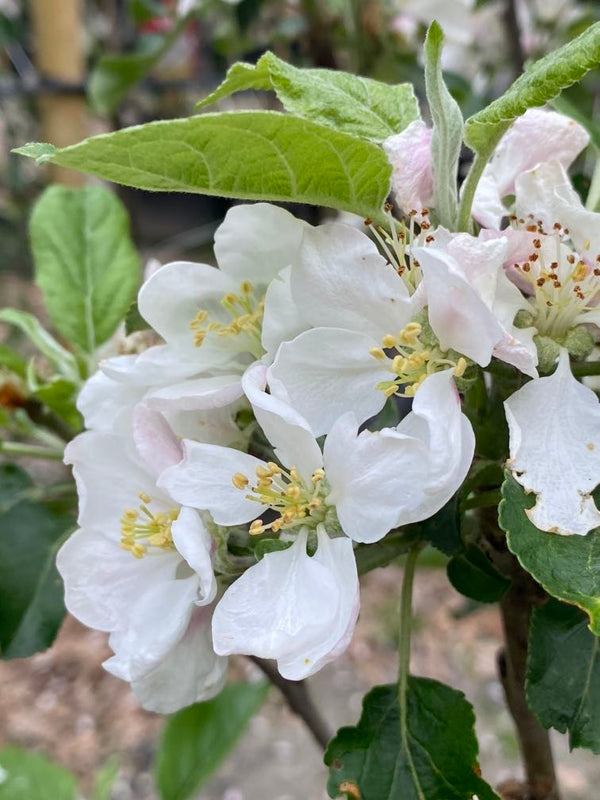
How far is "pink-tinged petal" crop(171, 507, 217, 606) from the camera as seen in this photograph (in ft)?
1.38

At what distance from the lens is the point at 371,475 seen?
409 millimetres

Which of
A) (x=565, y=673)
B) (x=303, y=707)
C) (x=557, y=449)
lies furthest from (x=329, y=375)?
(x=303, y=707)

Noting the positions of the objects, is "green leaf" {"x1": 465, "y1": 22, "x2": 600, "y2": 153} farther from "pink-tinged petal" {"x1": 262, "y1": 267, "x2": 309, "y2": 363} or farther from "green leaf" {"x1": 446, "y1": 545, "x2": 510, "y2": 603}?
"green leaf" {"x1": 446, "y1": 545, "x2": 510, "y2": 603}

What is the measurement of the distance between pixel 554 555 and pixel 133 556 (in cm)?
24

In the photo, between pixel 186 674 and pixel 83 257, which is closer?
pixel 186 674

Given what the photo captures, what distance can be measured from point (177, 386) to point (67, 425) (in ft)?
1.10

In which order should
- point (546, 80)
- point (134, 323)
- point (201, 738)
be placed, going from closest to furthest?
point (546, 80), point (134, 323), point (201, 738)

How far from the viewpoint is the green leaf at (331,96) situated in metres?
0.45

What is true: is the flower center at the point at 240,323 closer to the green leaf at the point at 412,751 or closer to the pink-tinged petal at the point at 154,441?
the pink-tinged petal at the point at 154,441

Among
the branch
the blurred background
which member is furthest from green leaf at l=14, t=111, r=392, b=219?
the blurred background

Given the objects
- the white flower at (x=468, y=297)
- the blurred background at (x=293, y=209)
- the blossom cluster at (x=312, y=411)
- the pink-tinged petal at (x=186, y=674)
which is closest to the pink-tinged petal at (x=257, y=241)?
the blossom cluster at (x=312, y=411)

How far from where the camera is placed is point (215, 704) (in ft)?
3.52

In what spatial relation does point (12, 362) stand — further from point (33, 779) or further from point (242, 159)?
point (33, 779)

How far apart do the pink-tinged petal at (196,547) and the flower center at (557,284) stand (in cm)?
22
